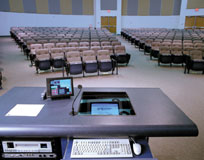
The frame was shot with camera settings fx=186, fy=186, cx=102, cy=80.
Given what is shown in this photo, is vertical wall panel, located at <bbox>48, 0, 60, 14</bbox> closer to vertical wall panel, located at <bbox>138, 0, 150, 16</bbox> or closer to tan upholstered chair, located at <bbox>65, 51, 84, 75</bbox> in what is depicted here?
vertical wall panel, located at <bbox>138, 0, 150, 16</bbox>

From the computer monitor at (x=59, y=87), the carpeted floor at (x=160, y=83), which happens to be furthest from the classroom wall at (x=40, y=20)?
the computer monitor at (x=59, y=87)

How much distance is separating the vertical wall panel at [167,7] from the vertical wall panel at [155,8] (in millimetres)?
455

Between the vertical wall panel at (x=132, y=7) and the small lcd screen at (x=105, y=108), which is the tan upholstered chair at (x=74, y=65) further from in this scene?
the vertical wall panel at (x=132, y=7)

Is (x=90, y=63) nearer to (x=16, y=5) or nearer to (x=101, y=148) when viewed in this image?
(x=101, y=148)

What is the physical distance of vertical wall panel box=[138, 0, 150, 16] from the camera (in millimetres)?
21359

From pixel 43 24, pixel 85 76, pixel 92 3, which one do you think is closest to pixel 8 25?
pixel 43 24

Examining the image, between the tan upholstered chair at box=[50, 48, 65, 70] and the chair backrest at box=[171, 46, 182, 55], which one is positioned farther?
→ the chair backrest at box=[171, 46, 182, 55]

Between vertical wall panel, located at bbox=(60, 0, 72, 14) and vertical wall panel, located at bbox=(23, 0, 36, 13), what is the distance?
2890mm

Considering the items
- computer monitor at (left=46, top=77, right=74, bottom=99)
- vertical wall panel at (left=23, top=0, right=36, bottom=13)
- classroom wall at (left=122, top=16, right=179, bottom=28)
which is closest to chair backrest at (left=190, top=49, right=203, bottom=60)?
computer monitor at (left=46, top=77, right=74, bottom=99)

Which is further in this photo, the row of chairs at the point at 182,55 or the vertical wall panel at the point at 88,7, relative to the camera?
the vertical wall panel at the point at 88,7

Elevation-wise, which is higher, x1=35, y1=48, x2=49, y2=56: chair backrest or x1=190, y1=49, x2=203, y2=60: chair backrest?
x1=35, y1=48, x2=49, y2=56: chair backrest

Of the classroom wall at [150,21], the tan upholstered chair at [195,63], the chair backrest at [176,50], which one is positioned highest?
the classroom wall at [150,21]

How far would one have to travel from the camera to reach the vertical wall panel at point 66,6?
20156mm

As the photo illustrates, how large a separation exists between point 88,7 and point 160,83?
57.3 ft
